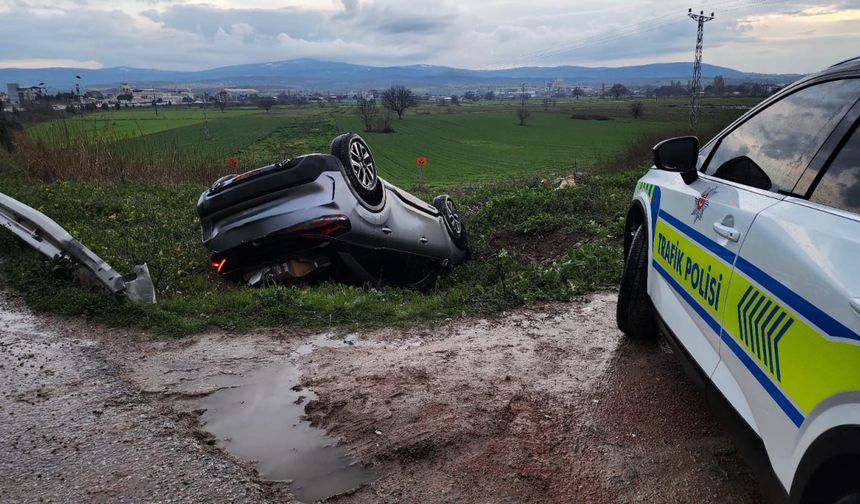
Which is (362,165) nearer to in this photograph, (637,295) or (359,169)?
(359,169)

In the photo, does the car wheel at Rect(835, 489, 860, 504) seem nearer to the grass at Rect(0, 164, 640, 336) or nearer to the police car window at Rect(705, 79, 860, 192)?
the police car window at Rect(705, 79, 860, 192)

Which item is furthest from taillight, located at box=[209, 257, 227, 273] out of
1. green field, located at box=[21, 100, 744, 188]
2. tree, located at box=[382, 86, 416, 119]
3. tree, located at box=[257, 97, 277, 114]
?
tree, located at box=[257, 97, 277, 114]

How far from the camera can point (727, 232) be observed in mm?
2443

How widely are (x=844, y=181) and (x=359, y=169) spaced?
15.8 feet

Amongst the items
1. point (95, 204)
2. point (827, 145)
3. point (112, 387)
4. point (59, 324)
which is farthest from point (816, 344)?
point (95, 204)

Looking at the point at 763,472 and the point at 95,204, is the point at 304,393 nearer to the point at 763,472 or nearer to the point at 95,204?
the point at 763,472

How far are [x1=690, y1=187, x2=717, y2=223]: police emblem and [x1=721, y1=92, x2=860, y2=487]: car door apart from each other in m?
0.63

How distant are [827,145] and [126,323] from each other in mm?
4587

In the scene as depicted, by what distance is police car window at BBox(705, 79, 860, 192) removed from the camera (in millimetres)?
2283

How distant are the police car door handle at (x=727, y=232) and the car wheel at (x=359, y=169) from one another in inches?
155

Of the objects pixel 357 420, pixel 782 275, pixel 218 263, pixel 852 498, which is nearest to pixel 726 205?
pixel 782 275

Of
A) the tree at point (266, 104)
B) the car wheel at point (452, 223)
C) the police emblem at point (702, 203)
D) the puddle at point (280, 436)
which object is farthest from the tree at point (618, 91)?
the puddle at point (280, 436)

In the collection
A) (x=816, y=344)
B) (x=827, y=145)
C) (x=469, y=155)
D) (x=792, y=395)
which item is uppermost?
(x=827, y=145)

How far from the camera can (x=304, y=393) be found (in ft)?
11.9
